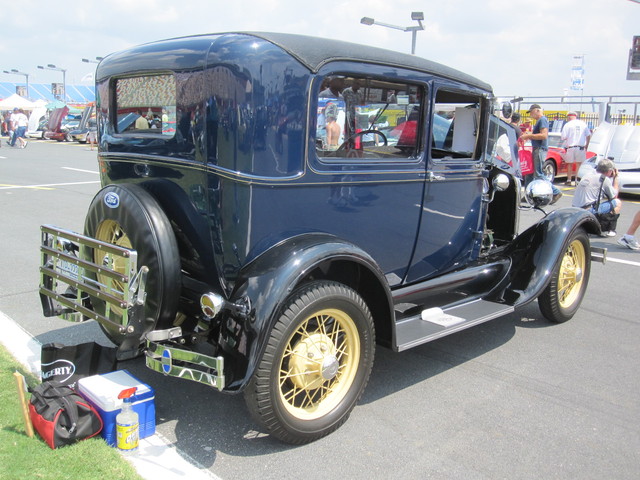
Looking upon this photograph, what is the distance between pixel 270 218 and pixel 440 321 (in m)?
1.37

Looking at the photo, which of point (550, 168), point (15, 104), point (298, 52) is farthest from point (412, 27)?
point (15, 104)

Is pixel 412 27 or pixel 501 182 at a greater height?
pixel 412 27

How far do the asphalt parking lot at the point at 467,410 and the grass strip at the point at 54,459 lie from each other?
0.33 meters

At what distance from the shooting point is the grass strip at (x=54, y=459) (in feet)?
8.16

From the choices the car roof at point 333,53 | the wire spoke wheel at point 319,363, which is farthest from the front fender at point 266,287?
the car roof at point 333,53

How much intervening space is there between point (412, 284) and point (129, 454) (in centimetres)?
205

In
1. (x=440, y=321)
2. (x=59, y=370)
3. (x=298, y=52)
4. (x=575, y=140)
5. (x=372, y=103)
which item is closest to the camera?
(x=298, y=52)

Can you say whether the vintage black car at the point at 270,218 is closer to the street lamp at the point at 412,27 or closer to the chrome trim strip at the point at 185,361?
the chrome trim strip at the point at 185,361

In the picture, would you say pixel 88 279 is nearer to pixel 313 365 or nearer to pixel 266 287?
pixel 266 287

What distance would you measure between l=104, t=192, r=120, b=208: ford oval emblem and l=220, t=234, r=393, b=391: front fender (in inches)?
31.2

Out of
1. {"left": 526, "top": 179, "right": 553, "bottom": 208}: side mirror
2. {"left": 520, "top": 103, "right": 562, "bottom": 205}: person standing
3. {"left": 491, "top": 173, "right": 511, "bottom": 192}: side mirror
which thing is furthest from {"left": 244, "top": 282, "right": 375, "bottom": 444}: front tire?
{"left": 520, "top": 103, "right": 562, "bottom": 205}: person standing

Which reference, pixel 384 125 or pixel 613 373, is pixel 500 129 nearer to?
pixel 384 125

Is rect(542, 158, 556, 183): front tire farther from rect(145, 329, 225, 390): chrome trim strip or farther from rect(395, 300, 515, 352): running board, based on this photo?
rect(145, 329, 225, 390): chrome trim strip

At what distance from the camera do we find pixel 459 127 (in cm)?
417
